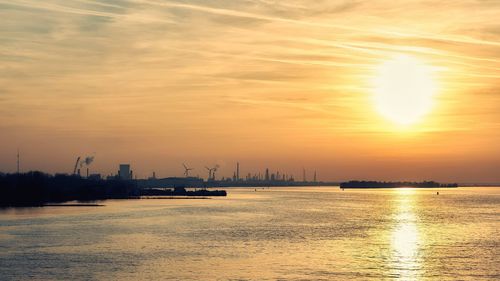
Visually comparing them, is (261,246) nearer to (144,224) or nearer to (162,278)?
(162,278)

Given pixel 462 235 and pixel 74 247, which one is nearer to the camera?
pixel 74 247

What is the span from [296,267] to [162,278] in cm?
1433

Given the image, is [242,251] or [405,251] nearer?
[242,251]

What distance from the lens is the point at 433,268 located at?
67.3 meters

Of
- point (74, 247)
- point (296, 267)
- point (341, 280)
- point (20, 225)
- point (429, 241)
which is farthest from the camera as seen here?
point (20, 225)

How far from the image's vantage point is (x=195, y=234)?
343 feet

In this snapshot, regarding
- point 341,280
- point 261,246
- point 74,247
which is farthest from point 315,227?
point 341,280

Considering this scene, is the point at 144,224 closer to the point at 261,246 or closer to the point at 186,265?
the point at 261,246

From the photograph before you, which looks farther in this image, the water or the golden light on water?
the golden light on water

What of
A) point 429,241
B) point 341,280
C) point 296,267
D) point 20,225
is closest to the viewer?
point 341,280

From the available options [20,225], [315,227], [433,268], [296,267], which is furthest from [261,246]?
[20,225]

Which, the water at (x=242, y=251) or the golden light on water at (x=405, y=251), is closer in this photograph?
the water at (x=242, y=251)

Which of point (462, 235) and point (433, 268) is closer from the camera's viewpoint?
point (433, 268)

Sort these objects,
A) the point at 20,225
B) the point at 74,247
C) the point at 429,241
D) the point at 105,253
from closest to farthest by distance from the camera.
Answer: the point at 105,253, the point at 74,247, the point at 429,241, the point at 20,225
